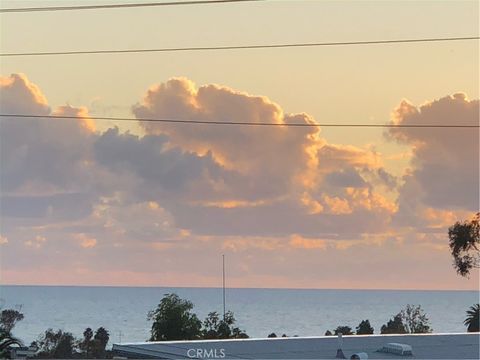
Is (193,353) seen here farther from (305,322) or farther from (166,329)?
(305,322)

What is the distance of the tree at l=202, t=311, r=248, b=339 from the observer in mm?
45969

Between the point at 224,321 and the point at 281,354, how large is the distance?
2218 centimetres

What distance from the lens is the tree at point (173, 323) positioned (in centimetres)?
4375

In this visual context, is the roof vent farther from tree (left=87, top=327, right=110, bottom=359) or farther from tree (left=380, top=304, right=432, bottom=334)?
tree (left=380, top=304, right=432, bottom=334)

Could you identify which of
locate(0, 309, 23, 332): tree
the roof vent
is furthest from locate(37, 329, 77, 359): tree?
the roof vent

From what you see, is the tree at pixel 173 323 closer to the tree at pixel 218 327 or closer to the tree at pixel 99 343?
the tree at pixel 218 327

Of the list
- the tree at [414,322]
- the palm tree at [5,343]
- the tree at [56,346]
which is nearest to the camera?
the palm tree at [5,343]

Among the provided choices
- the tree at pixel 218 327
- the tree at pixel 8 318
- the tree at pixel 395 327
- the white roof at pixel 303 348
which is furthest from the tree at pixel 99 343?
the white roof at pixel 303 348

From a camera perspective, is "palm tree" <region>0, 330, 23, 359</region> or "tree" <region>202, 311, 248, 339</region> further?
"tree" <region>202, 311, 248, 339</region>

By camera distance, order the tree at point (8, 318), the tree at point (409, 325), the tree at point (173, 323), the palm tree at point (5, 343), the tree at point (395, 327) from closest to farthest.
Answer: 1. the palm tree at point (5, 343)
2. the tree at point (173, 323)
3. the tree at point (8, 318)
4. the tree at point (395, 327)
5. the tree at point (409, 325)

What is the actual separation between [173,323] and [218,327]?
3.94 m

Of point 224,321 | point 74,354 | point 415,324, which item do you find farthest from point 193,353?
point 415,324

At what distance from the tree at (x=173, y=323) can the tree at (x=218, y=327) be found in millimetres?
821

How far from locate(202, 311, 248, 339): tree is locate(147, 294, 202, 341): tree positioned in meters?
0.82
